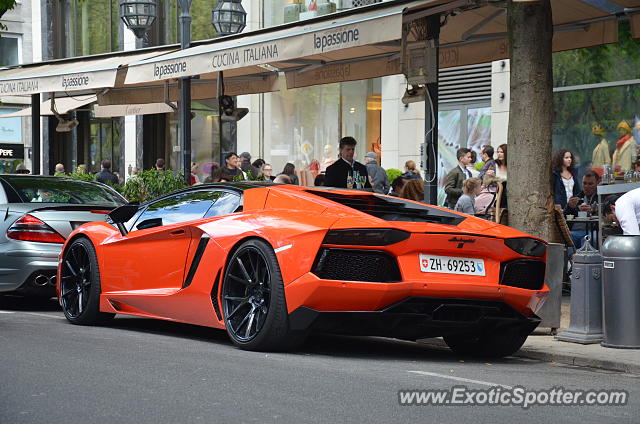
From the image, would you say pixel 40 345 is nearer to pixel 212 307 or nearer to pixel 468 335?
pixel 212 307

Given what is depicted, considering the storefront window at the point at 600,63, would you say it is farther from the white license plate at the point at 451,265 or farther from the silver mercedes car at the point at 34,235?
the white license plate at the point at 451,265

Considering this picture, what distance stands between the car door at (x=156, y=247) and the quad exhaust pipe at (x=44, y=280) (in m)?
1.75

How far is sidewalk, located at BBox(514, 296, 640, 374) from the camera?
8469 millimetres

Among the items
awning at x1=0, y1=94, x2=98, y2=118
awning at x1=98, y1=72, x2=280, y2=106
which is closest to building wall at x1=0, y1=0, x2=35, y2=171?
awning at x1=0, y1=94, x2=98, y2=118

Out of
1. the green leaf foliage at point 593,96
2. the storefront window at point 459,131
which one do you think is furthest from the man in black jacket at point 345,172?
the storefront window at point 459,131

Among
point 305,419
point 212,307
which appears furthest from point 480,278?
point 305,419

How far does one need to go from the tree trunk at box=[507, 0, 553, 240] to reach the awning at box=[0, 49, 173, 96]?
8123mm

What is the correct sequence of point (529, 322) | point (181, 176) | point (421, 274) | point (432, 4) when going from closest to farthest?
point (421, 274)
point (529, 322)
point (432, 4)
point (181, 176)

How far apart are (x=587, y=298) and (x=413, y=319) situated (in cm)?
215

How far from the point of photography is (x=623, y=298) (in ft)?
29.9

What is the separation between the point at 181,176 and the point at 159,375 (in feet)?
36.4

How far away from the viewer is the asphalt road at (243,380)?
5980 mm

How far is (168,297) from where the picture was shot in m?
9.20

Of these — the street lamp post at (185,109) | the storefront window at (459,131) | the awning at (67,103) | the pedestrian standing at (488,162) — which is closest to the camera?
the pedestrian standing at (488,162)
